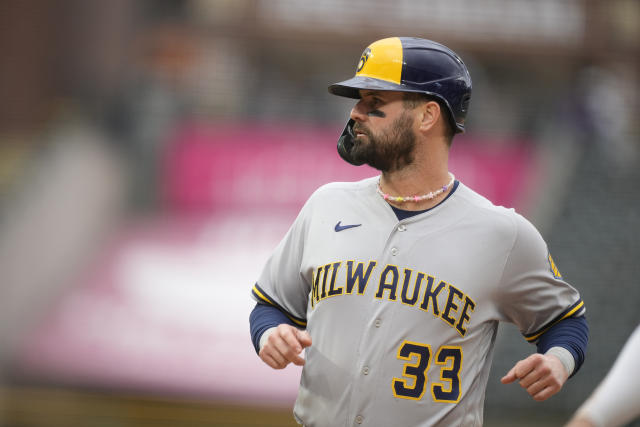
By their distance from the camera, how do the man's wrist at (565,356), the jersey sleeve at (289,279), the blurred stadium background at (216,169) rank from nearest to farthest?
1. the man's wrist at (565,356)
2. the jersey sleeve at (289,279)
3. the blurred stadium background at (216,169)

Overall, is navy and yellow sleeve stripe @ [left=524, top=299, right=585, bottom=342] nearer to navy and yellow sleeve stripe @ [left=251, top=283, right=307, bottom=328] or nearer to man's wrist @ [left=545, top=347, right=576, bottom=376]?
man's wrist @ [left=545, top=347, right=576, bottom=376]

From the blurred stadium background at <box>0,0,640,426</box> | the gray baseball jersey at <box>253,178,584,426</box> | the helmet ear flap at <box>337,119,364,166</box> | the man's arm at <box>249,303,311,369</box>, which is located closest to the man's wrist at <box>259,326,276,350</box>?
the man's arm at <box>249,303,311,369</box>

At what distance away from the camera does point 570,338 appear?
2.44m

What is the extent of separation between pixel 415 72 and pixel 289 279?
73 centimetres

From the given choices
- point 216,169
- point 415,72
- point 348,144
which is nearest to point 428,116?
point 415,72

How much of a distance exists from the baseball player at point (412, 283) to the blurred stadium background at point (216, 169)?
14.8ft

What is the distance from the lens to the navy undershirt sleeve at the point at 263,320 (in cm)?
251

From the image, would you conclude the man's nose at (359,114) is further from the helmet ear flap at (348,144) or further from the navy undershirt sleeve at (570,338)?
the navy undershirt sleeve at (570,338)

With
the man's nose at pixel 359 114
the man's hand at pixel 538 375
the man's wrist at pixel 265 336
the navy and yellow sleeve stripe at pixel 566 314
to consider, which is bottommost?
the man's wrist at pixel 265 336

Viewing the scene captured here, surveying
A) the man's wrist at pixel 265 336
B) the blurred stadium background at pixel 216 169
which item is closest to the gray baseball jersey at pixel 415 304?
the man's wrist at pixel 265 336

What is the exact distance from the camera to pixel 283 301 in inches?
103

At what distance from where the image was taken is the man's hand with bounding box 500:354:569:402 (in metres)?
2.26

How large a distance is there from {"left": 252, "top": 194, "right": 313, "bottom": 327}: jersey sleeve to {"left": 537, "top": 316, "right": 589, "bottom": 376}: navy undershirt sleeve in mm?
723

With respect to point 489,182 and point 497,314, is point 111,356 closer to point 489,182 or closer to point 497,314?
point 489,182
